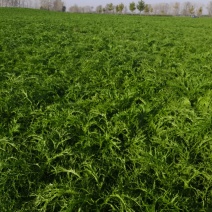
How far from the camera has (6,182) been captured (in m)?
2.57

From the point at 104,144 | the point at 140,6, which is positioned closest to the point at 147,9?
the point at 140,6

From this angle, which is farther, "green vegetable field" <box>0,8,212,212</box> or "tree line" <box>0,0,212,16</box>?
"tree line" <box>0,0,212,16</box>

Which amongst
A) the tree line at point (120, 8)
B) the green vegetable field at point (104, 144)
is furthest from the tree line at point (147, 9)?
the green vegetable field at point (104, 144)

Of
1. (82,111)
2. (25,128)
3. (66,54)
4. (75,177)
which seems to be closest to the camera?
(75,177)

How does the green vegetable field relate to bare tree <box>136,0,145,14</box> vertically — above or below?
below

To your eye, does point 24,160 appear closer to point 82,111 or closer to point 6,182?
point 6,182

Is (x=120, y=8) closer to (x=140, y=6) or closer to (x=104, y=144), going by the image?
(x=140, y=6)

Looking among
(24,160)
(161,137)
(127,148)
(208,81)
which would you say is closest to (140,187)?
(127,148)

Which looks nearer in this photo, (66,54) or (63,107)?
(63,107)

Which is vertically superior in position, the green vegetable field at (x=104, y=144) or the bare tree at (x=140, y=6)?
the bare tree at (x=140, y=6)

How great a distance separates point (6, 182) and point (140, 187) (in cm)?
142

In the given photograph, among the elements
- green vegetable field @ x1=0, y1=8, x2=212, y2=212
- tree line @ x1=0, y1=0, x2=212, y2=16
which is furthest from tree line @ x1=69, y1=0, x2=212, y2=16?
green vegetable field @ x1=0, y1=8, x2=212, y2=212

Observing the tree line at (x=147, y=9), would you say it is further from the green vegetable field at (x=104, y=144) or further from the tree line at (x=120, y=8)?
the green vegetable field at (x=104, y=144)

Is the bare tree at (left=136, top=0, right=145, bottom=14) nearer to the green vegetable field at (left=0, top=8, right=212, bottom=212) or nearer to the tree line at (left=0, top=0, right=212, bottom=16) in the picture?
the tree line at (left=0, top=0, right=212, bottom=16)
